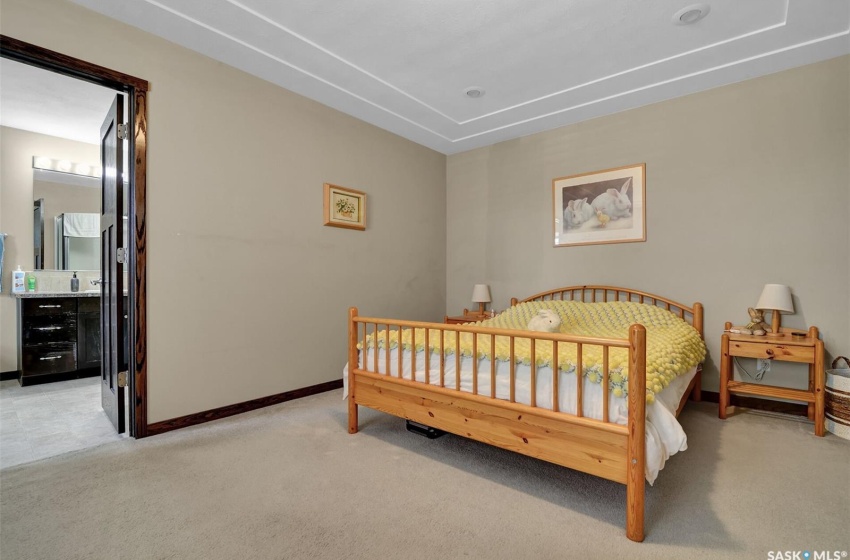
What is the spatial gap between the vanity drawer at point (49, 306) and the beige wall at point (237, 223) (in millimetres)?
2358

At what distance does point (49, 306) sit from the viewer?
3.97 meters

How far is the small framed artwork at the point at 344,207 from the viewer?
3.68 meters

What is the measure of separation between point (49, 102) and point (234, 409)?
3118 millimetres

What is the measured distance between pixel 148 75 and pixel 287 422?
249 centimetres

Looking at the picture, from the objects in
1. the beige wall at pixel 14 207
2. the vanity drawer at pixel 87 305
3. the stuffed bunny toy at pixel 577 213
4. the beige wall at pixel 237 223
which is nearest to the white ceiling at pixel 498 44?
the beige wall at pixel 237 223

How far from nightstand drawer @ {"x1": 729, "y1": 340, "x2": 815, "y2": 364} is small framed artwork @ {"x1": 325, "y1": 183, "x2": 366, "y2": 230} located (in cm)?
321

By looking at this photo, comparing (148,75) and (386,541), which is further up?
(148,75)

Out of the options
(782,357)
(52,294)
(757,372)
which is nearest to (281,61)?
(52,294)

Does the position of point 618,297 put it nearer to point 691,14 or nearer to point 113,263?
point 691,14

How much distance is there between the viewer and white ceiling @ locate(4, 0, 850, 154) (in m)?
2.41

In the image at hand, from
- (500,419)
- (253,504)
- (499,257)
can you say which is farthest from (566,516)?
(499,257)

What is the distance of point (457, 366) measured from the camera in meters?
2.14

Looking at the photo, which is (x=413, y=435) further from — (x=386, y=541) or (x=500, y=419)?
(x=386, y=541)

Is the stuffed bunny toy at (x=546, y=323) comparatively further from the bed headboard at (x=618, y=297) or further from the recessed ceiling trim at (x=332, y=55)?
the recessed ceiling trim at (x=332, y=55)
